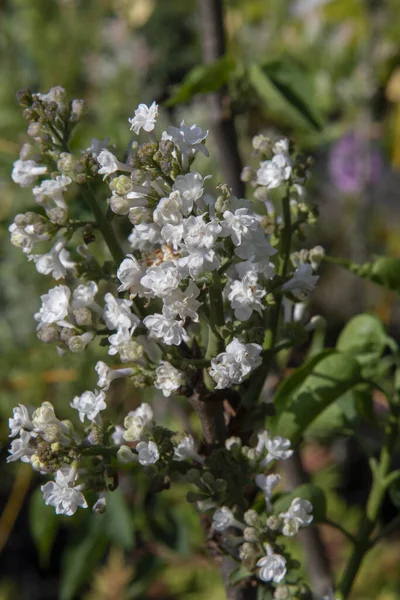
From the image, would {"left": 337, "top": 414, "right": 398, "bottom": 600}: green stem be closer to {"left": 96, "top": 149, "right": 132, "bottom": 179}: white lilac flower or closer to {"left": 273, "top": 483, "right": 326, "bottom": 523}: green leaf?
{"left": 273, "top": 483, "right": 326, "bottom": 523}: green leaf

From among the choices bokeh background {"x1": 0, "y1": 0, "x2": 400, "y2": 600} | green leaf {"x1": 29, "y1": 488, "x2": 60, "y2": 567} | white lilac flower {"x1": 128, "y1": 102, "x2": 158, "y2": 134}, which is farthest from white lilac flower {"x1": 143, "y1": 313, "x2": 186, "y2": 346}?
green leaf {"x1": 29, "y1": 488, "x2": 60, "y2": 567}

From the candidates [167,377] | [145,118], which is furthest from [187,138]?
[167,377]

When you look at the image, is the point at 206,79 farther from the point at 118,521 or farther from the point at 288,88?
the point at 118,521

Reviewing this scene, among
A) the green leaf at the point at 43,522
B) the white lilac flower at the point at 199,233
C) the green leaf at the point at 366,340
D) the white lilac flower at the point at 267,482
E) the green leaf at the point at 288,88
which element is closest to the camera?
the white lilac flower at the point at 199,233

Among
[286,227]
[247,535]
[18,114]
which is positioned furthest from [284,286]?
[18,114]

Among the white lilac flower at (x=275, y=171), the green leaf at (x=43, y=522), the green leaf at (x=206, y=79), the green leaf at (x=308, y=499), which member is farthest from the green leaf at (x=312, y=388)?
the green leaf at (x=43, y=522)

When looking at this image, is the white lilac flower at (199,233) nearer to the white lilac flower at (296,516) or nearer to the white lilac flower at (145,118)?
the white lilac flower at (145,118)
